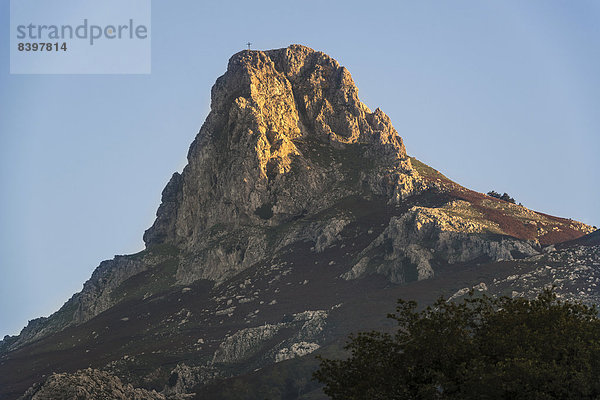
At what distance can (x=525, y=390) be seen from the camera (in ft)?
202

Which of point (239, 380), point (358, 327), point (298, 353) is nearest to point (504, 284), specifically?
point (358, 327)

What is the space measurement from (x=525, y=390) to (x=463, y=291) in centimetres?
11884

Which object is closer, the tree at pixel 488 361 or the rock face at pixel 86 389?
the tree at pixel 488 361

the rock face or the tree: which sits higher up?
the tree

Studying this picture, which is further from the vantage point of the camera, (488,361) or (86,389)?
(86,389)

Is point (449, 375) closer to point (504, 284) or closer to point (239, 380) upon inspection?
point (239, 380)

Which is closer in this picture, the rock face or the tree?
the tree

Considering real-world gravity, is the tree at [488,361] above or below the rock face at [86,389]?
above

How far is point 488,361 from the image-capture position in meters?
66.7

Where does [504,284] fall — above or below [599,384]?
above

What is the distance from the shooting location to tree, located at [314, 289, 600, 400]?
61.5 m

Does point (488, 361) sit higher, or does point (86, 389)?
point (488, 361)

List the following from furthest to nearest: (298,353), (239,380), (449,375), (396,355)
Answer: (298,353)
(239,380)
(396,355)
(449,375)

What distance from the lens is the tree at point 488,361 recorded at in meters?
61.5
